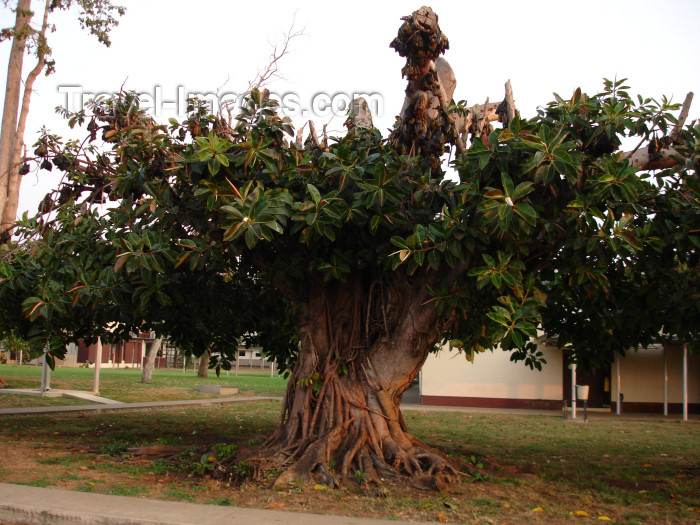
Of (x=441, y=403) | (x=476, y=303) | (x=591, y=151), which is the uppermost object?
(x=591, y=151)

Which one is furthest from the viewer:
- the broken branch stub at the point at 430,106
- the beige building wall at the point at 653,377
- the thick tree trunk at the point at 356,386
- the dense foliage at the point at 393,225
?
the beige building wall at the point at 653,377

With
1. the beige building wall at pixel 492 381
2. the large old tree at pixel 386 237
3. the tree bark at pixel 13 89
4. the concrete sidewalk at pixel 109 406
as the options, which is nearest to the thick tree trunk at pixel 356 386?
the large old tree at pixel 386 237

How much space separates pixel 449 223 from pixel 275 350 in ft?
20.6

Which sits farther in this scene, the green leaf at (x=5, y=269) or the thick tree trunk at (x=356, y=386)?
the green leaf at (x=5, y=269)

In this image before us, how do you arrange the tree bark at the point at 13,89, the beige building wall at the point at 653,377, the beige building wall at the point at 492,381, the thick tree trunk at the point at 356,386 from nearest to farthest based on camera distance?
the thick tree trunk at the point at 356,386
the tree bark at the point at 13,89
the beige building wall at the point at 653,377
the beige building wall at the point at 492,381

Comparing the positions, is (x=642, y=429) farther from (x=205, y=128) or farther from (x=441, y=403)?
(x=205, y=128)

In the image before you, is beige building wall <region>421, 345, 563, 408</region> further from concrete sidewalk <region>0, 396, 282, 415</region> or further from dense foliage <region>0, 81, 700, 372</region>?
dense foliage <region>0, 81, 700, 372</region>

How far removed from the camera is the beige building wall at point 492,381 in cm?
2236

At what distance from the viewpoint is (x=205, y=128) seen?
9.32 meters

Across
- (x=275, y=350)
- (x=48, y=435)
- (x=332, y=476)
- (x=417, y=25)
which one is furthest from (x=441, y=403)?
(x=417, y=25)

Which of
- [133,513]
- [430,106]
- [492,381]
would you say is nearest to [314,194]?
[430,106]

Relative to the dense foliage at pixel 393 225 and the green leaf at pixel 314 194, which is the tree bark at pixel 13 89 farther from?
the green leaf at pixel 314 194

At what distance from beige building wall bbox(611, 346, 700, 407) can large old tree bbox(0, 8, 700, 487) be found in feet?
43.4

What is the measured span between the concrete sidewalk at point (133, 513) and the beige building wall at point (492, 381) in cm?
1690
